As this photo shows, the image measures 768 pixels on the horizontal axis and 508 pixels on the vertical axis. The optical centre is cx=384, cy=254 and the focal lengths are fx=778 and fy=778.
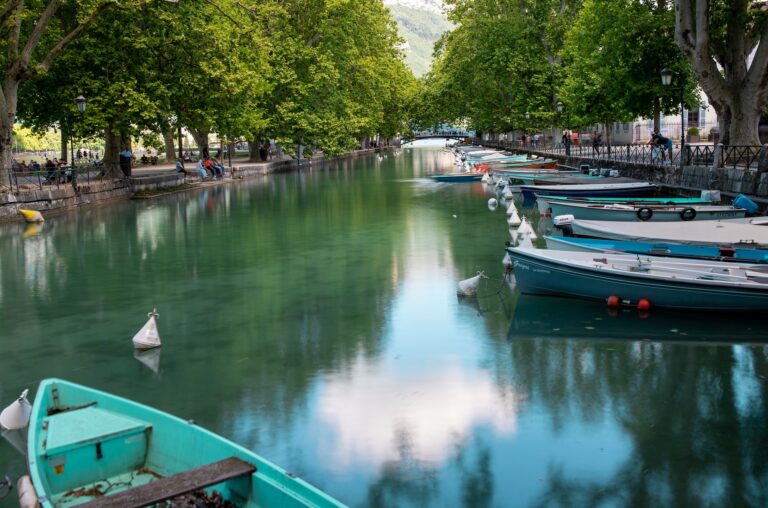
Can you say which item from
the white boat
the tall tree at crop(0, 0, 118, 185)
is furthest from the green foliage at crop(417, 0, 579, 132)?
the white boat

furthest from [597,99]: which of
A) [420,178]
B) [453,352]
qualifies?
[453,352]

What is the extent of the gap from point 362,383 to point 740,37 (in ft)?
76.7

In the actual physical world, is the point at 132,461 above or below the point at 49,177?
below

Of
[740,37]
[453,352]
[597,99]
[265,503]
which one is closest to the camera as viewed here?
[265,503]

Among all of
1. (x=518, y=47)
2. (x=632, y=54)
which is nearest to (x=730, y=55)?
(x=632, y=54)

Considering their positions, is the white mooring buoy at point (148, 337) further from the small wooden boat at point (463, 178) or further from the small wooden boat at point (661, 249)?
the small wooden boat at point (463, 178)

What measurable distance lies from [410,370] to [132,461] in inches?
191

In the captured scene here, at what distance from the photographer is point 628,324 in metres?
12.5

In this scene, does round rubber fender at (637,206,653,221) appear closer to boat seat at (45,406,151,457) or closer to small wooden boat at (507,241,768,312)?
small wooden boat at (507,241,768,312)

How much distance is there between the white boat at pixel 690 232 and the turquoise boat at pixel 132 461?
12402 millimetres

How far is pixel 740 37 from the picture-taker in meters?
27.3

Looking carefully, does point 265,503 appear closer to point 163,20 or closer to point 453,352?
point 453,352

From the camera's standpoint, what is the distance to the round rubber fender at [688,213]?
20000 millimetres

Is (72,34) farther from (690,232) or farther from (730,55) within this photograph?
(730,55)
